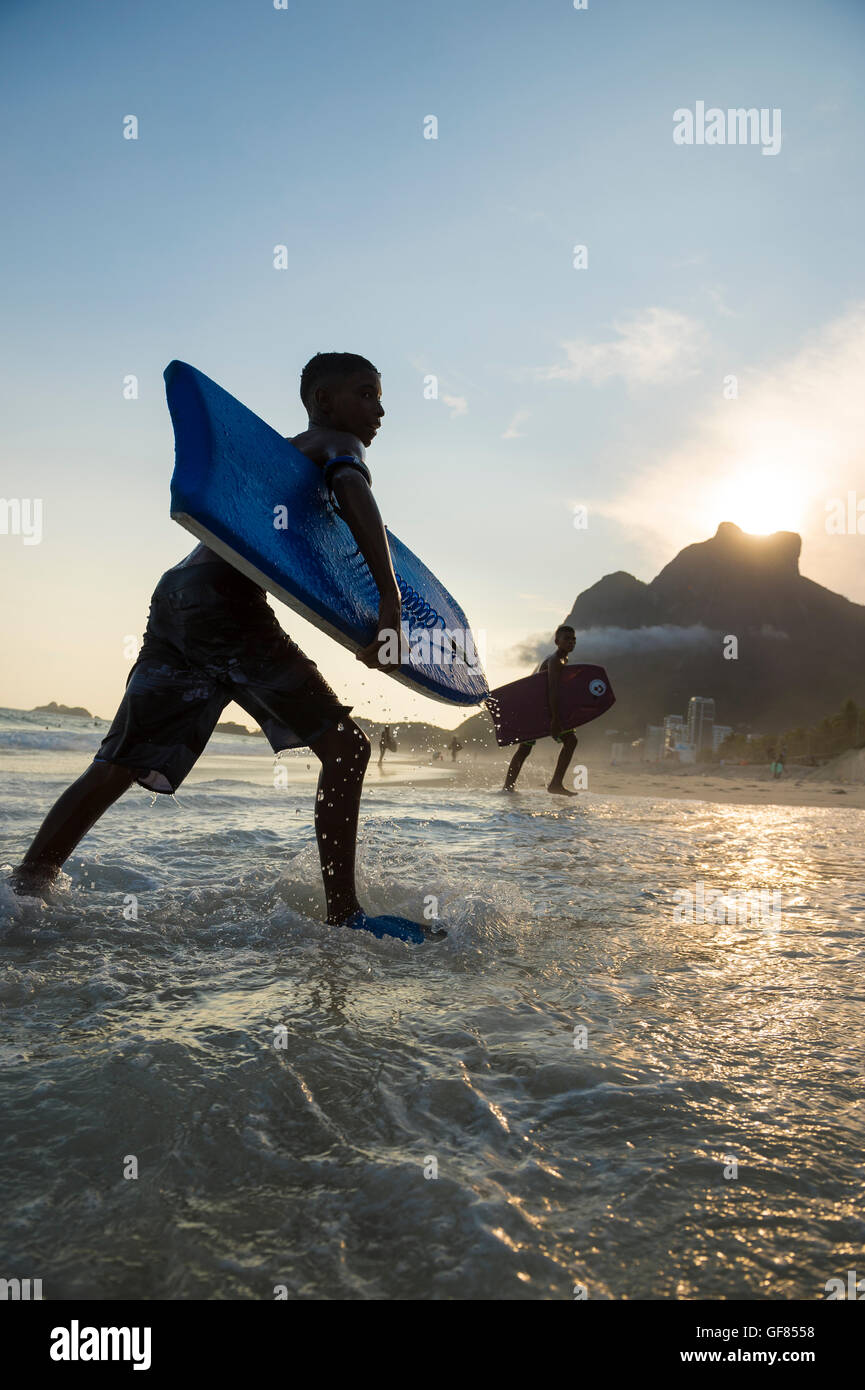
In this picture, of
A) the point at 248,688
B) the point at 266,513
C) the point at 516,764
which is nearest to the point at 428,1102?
the point at 248,688

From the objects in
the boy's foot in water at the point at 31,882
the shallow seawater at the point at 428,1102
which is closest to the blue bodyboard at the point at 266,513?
the shallow seawater at the point at 428,1102

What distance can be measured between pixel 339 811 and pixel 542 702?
316 inches

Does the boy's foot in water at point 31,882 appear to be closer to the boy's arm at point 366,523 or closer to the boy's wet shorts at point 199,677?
the boy's wet shorts at point 199,677

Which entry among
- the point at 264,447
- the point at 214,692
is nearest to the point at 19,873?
the point at 214,692

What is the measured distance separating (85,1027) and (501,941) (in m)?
1.43

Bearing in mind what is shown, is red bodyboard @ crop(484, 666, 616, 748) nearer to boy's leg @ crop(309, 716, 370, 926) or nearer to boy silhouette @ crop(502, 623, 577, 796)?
boy silhouette @ crop(502, 623, 577, 796)

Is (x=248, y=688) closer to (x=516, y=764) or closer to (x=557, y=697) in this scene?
(x=557, y=697)

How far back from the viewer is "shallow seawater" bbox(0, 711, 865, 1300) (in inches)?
40.9

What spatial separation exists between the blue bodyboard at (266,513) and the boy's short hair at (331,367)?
0.94 ft

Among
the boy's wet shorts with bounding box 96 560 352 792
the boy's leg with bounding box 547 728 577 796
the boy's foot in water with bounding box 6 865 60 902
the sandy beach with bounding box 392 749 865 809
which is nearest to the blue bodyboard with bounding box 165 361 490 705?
the boy's wet shorts with bounding box 96 560 352 792

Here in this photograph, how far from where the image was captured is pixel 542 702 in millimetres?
10531

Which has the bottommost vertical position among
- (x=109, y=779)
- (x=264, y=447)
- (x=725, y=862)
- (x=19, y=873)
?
(x=725, y=862)
